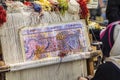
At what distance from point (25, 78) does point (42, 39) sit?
331 mm

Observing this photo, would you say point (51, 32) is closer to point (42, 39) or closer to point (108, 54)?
point (42, 39)

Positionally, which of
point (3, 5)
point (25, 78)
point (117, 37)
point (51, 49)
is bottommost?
point (25, 78)

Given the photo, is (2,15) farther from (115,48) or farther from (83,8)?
(115,48)

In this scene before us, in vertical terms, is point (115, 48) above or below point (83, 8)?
below

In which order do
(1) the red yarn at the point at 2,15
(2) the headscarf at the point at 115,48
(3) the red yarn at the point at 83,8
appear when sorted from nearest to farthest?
(2) the headscarf at the point at 115,48 → (1) the red yarn at the point at 2,15 → (3) the red yarn at the point at 83,8

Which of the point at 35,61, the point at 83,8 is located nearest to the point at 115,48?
the point at 35,61

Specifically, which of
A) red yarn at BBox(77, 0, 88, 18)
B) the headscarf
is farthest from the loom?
the headscarf

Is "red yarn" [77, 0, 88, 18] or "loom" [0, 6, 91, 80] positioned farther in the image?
"red yarn" [77, 0, 88, 18]

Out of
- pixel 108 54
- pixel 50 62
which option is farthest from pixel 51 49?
pixel 108 54

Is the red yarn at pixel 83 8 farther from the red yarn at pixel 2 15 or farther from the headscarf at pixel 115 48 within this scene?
the headscarf at pixel 115 48

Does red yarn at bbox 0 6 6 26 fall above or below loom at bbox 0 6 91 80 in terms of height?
above

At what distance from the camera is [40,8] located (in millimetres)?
2645

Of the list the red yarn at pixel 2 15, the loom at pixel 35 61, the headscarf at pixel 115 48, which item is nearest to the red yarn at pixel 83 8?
the loom at pixel 35 61

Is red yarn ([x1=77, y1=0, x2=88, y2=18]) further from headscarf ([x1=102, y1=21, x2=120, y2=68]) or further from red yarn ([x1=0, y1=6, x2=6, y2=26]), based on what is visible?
Result: headscarf ([x1=102, y1=21, x2=120, y2=68])
